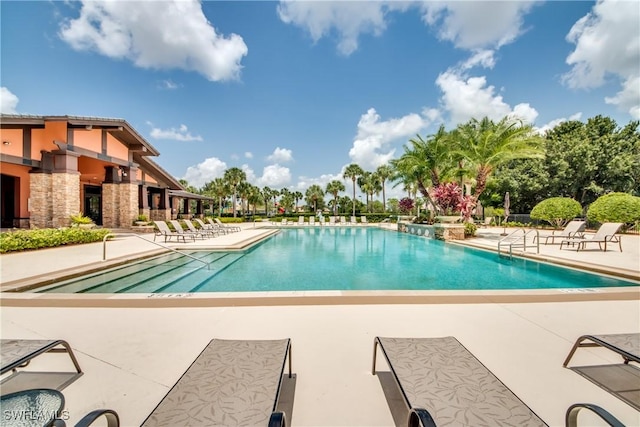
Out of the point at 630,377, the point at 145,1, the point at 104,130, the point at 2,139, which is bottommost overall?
the point at 630,377

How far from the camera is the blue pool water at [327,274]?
601cm

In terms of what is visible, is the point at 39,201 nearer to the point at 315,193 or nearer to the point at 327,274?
the point at 327,274

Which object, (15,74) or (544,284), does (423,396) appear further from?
(15,74)

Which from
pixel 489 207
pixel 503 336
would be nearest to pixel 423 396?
pixel 503 336

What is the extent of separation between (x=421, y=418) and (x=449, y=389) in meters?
0.55

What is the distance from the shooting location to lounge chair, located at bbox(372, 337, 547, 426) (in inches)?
55.1

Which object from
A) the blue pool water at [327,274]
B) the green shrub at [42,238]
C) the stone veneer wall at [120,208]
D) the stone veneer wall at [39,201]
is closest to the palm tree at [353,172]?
the stone veneer wall at [120,208]

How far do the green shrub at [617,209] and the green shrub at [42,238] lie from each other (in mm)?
23463

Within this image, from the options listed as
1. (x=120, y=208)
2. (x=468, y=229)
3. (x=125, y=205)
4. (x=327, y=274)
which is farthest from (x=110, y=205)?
(x=468, y=229)

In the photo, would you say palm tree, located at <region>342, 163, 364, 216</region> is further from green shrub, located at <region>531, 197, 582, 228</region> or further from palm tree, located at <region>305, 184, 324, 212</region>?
green shrub, located at <region>531, 197, 582, 228</region>

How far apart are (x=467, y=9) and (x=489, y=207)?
89.7 ft

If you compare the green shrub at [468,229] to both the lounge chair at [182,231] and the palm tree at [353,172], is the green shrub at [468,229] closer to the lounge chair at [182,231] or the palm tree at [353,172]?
the lounge chair at [182,231]

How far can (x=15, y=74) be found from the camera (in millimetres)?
10352

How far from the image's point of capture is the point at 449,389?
5.41 feet
